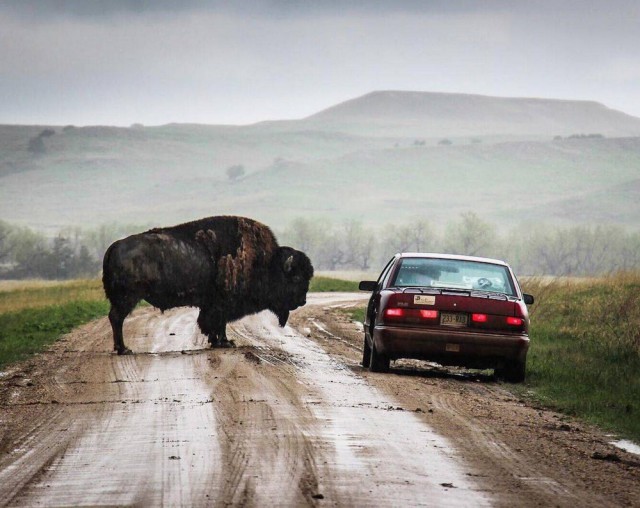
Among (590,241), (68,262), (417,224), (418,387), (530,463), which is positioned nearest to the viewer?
(530,463)

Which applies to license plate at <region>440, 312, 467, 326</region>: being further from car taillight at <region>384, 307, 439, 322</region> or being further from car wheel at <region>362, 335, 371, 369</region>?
car wheel at <region>362, 335, 371, 369</region>

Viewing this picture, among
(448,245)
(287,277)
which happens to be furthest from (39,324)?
(448,245)

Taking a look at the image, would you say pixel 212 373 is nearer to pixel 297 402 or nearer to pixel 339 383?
pixel 339 383

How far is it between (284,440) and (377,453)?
2.59ft

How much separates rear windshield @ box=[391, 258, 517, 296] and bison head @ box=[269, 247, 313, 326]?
4.62 m

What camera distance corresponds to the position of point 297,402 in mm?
11297

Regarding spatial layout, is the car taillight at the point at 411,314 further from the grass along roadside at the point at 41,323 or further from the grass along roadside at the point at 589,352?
the grass along roadside at the point at 41,323

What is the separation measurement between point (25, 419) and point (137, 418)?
97 cm

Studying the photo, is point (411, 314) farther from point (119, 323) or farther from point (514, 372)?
point (119, 323)

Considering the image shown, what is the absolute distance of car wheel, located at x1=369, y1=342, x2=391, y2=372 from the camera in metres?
14.3

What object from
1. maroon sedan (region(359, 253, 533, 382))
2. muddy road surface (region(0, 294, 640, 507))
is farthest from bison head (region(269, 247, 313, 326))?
maroon sedan (region(359, 253, 533, 382))

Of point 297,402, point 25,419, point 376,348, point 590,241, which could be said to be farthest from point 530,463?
point 590,241

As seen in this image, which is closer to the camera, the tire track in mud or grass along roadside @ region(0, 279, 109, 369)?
the tire track in mud

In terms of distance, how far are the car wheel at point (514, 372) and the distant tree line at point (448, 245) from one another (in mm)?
98504
